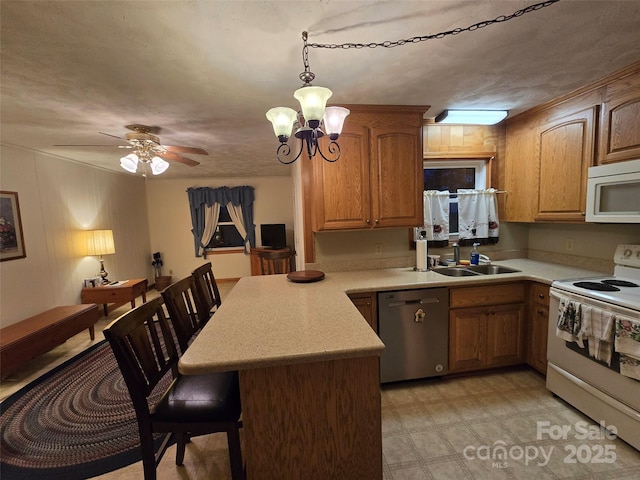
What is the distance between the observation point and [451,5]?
125 centimetres

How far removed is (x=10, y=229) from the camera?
3.01 metres

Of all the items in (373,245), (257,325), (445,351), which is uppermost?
(373,245)

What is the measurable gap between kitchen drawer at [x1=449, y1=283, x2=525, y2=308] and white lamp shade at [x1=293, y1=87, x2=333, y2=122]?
68.0 inches

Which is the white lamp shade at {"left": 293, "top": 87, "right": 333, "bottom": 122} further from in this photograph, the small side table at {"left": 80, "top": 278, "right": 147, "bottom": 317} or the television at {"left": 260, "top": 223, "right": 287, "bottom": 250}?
the television at {"left": 260, "top": 223, "right": 287, "bottom": 250}

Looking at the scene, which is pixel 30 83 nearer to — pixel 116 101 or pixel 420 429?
pixel 116 101

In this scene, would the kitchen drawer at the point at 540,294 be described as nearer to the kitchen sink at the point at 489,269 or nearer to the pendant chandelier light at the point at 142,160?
the kitchen sink at the point at 489,269

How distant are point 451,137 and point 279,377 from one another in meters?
2.76

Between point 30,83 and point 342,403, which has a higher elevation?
point 30,83

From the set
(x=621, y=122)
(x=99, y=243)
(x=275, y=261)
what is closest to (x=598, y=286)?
(x=621, y=122)

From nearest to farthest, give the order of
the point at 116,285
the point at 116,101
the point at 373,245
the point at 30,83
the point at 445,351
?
the point at 30,83, the point at 116,101, the point at 445,351, the point at 373,245, the point at 116,285

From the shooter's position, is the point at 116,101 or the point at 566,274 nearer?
the point at 116,101

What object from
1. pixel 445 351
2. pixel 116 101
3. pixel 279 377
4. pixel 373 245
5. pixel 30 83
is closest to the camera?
pixel 279 377

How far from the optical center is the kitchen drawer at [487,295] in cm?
227

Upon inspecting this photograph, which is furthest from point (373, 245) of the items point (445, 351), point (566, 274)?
point (566, 274)
